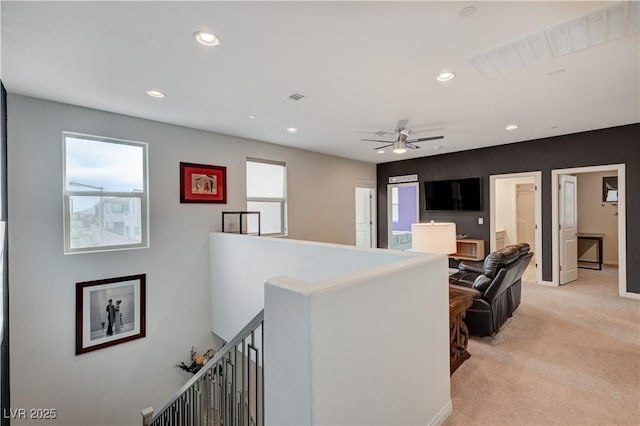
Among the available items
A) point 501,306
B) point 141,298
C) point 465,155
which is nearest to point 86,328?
point 141,298

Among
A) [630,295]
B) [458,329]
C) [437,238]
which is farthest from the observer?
[630,295]

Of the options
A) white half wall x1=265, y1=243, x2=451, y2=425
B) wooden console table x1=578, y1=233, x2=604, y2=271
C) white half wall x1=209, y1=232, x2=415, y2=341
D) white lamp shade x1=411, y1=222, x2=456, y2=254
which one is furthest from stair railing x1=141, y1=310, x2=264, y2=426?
wooden console table x1=578, y1=233, x2=604, y2=271

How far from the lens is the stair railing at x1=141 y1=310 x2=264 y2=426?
5.19 feet

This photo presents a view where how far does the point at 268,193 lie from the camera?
17.2 feet

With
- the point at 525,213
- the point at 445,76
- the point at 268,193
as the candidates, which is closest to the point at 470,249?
the point at 525,213

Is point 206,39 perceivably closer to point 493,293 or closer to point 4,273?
point 4,273

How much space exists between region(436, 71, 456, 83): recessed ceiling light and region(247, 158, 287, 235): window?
3174 millimetres

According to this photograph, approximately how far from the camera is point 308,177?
231 inches

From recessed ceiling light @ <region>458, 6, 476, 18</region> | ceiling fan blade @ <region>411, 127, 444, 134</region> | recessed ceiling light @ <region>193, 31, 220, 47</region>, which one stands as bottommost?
recessed ceiling light @ <region>193, 31, 220, 47</region>

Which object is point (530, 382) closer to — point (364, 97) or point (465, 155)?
point (364, 97)

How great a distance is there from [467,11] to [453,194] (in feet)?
16.3

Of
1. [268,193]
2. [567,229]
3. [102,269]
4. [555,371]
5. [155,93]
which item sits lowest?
[555,371]

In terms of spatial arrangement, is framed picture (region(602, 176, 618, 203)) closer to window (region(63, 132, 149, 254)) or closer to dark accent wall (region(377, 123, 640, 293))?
dark accent wall (region(377, 123, 640, 293))

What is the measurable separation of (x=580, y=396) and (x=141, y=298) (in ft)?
14.6
